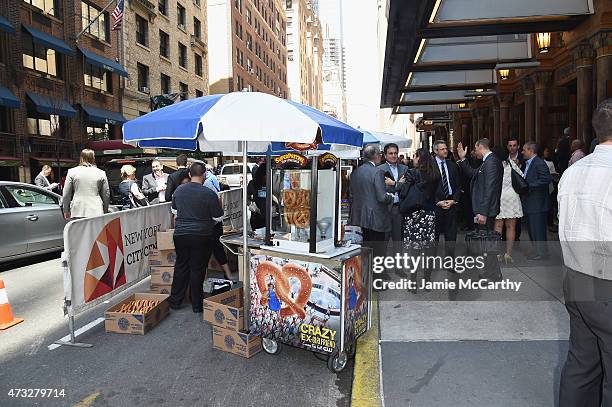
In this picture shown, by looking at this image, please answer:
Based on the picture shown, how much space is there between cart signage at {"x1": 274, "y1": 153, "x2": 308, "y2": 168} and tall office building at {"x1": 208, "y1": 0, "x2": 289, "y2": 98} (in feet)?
154

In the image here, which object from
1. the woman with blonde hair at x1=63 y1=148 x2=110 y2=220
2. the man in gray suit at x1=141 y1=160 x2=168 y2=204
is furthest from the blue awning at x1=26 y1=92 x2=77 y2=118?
the woman with blonde hair at x1=63 y1=148 x2=110 y2=220

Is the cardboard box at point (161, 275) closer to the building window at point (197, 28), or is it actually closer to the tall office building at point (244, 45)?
the building window at point (197, 28)

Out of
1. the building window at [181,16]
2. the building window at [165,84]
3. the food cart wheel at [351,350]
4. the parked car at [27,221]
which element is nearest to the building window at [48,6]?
the building window at [165,84]

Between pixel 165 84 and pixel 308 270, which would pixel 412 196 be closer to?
pixel 308 270

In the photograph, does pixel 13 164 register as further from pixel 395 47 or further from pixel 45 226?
pixel 395 47

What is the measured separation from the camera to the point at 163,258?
6777 millimetres

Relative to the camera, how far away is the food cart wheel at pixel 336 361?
4.38 metres

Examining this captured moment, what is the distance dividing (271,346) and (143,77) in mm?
31584

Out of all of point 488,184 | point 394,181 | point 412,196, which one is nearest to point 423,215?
point 412,196

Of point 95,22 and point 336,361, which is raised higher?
point 95,22

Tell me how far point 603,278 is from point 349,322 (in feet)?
7.49

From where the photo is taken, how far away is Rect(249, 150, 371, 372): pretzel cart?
440cm

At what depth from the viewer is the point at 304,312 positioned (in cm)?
453

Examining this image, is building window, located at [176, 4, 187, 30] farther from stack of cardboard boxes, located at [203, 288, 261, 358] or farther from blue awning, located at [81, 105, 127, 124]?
stack of cardboard boxes, located at [203, 288, 261, 358]
